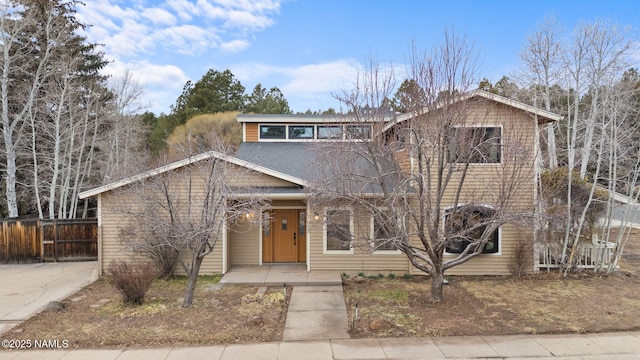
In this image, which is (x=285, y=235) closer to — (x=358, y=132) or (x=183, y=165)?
(x=183, y=165)

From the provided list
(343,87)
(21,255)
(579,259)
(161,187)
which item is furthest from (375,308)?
(21,255)

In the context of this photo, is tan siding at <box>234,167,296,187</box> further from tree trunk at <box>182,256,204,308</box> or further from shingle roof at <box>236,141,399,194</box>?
tree trunk at <box>182,256,204,308</box>

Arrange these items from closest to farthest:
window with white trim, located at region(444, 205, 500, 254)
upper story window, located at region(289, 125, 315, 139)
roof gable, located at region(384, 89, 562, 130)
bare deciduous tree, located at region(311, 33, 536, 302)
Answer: bare deciduous tree, located at region(311, 33, 536, 302)
window with white trim, located at region(444, 205, 500, 254)
roof gable, located at region(384, 89, 562, 130)
upper story window, located at region(289, 125, 315, 139)

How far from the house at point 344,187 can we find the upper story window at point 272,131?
5.61 ft

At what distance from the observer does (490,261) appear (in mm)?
10023

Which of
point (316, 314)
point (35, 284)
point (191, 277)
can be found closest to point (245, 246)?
point (191, 277)


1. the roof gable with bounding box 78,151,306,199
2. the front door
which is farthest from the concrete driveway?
the front door

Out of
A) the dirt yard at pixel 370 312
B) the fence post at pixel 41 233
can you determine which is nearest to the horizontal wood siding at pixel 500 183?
the dirt yard at pixel 370 312

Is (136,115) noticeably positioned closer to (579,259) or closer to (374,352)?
(374,352)

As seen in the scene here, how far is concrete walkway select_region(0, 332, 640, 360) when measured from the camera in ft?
16.6

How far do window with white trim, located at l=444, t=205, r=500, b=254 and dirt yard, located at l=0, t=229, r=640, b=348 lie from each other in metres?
1.07

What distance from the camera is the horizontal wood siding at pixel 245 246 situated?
1118 cm

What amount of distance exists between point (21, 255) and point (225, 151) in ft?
31.3

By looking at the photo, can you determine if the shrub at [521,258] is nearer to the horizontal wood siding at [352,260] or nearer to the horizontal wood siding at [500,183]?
the horizontal wood siding at [500,183]
